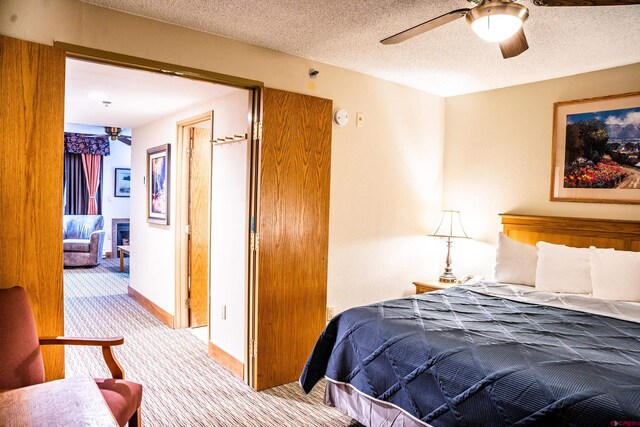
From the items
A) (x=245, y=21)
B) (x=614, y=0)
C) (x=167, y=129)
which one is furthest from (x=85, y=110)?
(x=614, y=0)

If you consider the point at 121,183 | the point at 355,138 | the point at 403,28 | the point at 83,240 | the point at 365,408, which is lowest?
the point at 365,408

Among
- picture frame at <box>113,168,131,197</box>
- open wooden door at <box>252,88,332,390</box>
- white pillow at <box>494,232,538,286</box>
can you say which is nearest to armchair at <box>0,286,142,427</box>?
open wooden door at <box>252,88,332,390</box>

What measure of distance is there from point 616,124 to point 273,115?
8.73 ft

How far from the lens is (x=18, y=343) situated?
2.11 m

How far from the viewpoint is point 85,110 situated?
16.8 feet

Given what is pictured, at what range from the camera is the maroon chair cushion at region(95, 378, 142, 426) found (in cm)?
205

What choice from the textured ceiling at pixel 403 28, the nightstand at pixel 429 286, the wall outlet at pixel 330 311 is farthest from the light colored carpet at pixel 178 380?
the textured ceiling at pixel 403 28

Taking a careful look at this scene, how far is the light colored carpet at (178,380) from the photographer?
113 inches

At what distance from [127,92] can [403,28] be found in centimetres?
261

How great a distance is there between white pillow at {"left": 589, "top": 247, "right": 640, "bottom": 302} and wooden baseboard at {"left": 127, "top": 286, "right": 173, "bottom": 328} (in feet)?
12.9

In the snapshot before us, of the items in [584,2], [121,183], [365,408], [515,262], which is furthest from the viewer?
[121,183]

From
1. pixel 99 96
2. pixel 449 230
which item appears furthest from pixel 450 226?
pixel 99 96

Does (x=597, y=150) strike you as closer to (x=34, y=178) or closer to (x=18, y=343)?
(x=34, y=178)

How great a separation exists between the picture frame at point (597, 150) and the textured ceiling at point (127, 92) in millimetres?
2860
